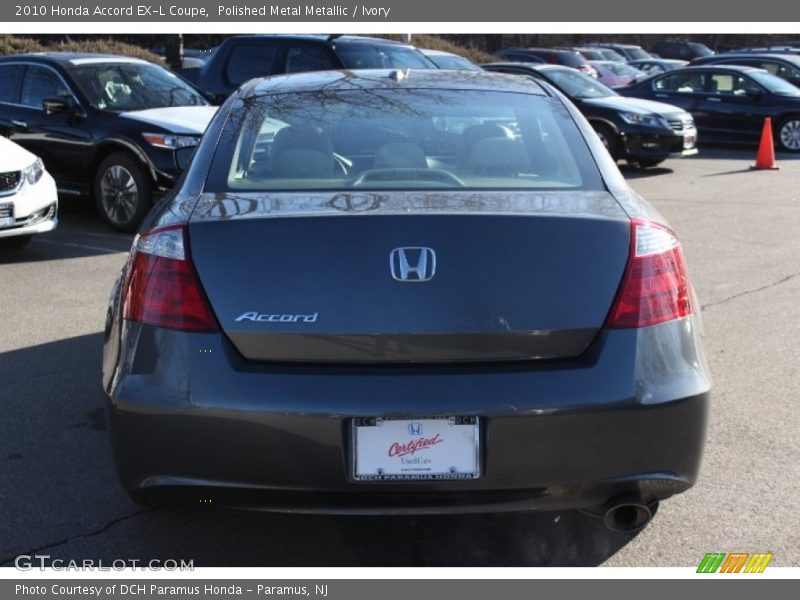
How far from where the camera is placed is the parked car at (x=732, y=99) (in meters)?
18.6

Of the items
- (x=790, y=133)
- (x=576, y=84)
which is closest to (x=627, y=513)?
(x=576, y=84)

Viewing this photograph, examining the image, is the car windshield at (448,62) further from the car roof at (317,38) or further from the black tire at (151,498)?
the black tire at (151,498)

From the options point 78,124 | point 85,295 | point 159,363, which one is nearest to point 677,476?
point 159,363

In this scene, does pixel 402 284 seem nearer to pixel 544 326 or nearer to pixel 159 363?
pixel 544 326

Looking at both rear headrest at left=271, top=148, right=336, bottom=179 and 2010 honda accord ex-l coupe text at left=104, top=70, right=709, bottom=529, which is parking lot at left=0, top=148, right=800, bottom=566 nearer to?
2010 honda accord ex-l coupe text at left=104, top=70, right=709, bottom=529

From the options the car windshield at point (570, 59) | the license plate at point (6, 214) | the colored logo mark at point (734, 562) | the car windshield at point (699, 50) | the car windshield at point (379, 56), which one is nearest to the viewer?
the colored logo mark at point (734, 562)

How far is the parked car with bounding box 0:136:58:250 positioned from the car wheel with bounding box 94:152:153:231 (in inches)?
35.9

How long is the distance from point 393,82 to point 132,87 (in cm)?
689

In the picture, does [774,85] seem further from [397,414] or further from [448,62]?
[397,414]

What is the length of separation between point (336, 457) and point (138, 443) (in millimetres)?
611

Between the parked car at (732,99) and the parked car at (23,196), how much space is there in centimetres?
1313

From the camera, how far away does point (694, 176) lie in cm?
1501

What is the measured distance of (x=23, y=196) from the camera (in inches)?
332

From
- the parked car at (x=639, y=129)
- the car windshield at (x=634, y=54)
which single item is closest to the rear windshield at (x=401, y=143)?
the parked car at (x=639, y=129)
